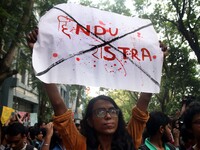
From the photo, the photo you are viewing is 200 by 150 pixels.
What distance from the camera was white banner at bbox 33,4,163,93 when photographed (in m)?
2.62

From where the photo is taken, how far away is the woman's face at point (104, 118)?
2.46m

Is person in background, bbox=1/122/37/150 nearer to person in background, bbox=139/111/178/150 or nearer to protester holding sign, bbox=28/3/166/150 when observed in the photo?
person in background, bbox=139/111/178/150

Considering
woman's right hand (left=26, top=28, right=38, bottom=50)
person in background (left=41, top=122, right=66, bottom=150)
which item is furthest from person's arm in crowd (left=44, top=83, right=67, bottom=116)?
person in background (left=41, top=122, right=66, bottom=150)

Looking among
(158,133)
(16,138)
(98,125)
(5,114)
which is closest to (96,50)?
(98,125)

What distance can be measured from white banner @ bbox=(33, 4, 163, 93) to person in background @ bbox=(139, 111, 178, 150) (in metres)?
1.31

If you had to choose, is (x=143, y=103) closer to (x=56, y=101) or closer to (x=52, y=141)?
(x=56, y=101)

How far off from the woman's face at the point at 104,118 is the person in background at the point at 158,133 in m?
1.50

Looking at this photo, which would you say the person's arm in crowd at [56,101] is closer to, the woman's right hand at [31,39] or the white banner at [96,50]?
the white banner at [96,50]

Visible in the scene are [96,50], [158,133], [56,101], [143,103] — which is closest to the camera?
[56,101]

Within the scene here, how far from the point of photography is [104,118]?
2.48 metres

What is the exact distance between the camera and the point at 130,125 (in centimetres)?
271

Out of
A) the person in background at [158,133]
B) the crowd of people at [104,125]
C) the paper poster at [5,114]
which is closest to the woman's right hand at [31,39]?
the crowd of people at [104,125]

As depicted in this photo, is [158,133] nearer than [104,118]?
No

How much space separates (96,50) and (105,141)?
2.40ft
